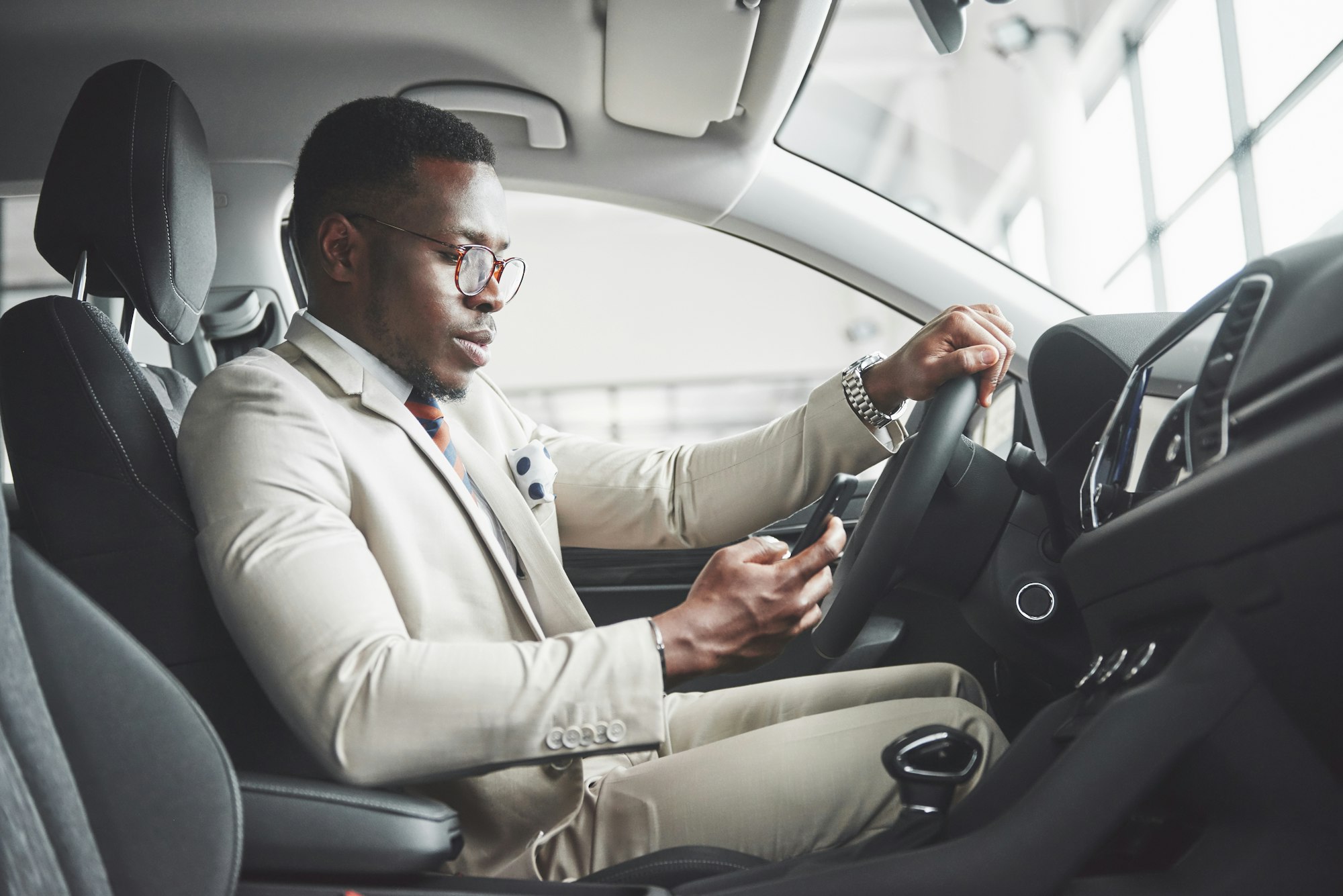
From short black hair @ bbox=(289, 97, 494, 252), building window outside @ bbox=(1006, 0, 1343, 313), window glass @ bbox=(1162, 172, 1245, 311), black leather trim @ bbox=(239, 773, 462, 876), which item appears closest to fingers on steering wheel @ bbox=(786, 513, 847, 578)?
black leather trim @ bbox=(239, 773, 462, 876)

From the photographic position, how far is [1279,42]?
3672 millimetres

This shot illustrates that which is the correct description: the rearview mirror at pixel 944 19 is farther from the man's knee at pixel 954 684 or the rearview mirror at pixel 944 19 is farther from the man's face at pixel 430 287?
the man's knee at pixel 954 684

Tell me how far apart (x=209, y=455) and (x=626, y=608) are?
98 centimetres

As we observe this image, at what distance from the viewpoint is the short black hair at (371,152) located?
1.31 metres

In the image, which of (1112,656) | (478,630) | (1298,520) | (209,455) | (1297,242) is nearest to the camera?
(1298,520)

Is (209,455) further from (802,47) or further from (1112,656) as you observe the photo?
(802,47)

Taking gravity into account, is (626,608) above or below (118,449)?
below

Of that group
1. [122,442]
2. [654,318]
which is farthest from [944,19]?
[654,318]

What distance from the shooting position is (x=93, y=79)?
47.3 inches

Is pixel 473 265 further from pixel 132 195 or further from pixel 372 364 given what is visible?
pixel 132 195

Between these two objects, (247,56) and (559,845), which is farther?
(247,56)

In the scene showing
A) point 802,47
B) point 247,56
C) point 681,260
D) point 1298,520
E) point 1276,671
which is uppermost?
point 802,47

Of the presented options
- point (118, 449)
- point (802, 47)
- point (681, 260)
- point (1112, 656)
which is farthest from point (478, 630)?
point (681, 260)

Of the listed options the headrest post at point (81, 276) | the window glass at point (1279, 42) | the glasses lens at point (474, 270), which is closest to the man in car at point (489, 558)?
the glasses lens at point (474, 270)
